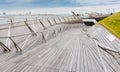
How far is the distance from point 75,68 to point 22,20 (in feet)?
49.6

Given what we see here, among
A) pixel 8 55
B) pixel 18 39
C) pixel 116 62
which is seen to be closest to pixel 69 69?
pixel 116 62

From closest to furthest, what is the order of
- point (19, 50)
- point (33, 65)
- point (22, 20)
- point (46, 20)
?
1. point (33, 65)
2. point (19, 50)
3. point (22, 20)
4. point (46, 20)

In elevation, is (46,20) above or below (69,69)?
below

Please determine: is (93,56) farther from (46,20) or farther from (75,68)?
(46,20)

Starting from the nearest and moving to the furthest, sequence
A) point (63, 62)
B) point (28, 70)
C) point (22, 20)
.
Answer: point (28, 70)
point (63, 62)
point (22, 20)

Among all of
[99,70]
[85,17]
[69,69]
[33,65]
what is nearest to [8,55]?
[33,65]

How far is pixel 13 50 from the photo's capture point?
1118cm

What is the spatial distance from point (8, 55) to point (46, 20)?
18.4m

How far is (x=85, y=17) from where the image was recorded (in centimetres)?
5881

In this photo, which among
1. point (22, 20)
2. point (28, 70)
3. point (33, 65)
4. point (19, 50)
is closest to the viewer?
point (28, 70)

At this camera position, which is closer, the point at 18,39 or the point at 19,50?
the point at 19,50

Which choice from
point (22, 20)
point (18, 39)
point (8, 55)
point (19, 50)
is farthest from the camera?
point (22, 20)

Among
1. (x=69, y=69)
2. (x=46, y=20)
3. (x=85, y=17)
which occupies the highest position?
(x=69, y=69)

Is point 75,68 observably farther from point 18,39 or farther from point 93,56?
point 18,39
